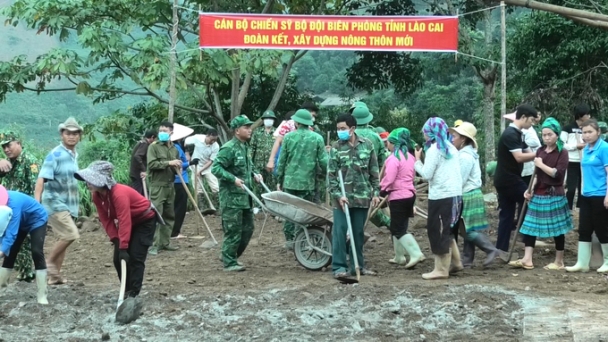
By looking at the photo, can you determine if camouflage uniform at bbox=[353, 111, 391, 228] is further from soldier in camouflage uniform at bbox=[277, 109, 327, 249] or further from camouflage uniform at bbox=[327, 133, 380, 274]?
camouflage uniform at bbox=[327, 133, 380, 274]

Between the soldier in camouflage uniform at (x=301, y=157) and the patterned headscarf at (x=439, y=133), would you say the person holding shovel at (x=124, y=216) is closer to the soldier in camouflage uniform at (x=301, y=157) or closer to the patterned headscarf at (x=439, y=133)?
the soldier in camouflage uniform at (x=301, y=157)

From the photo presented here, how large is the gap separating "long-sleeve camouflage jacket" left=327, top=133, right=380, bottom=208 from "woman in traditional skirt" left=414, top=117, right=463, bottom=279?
0.58 meters

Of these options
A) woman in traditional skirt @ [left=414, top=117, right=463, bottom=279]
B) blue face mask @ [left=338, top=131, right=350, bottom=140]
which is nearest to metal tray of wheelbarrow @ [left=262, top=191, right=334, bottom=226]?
blue face mask @ [left=338, top=131, right=350, bottom=140]

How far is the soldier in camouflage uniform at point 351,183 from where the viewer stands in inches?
370

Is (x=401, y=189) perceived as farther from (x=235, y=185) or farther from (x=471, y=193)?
(x=235, y=185)

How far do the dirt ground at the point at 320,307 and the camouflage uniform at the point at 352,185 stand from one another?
39 centimetres

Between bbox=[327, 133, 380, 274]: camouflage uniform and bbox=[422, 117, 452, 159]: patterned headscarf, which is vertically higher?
bbox=[422, 117, 452, 159]: patterned headscarf

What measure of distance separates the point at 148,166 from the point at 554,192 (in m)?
5.11

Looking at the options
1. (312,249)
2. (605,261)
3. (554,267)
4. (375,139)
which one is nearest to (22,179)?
(312,249)

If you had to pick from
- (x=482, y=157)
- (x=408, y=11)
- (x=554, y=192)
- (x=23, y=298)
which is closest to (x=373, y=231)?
(x=554, y=192)

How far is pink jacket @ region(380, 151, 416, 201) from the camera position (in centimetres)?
1009

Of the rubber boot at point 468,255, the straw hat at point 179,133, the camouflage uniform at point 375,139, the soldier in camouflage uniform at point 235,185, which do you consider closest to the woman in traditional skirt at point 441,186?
the rubber boot at point 468,255

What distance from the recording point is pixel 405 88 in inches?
896

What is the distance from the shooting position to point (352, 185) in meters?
9.42
